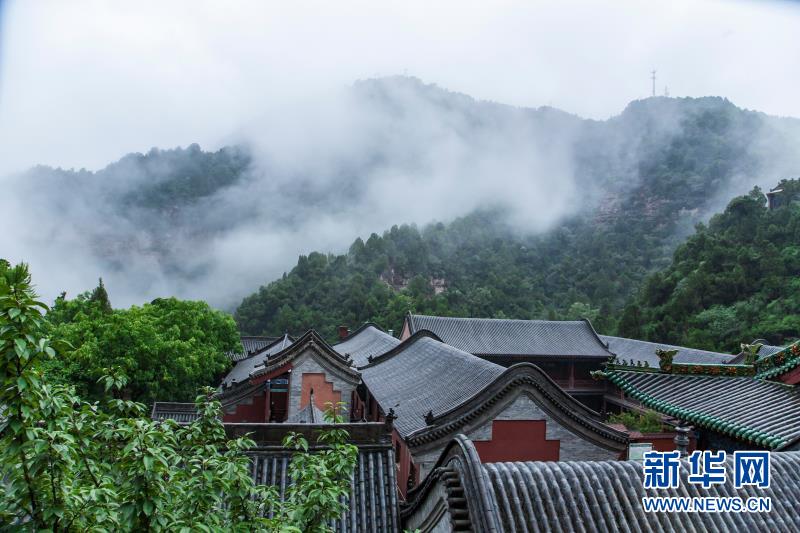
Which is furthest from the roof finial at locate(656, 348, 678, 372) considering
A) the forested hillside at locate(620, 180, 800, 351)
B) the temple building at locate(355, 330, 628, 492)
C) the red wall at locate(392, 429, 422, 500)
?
the forested hillside at locate(620, 180, 800, 351)

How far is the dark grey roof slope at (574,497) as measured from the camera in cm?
588

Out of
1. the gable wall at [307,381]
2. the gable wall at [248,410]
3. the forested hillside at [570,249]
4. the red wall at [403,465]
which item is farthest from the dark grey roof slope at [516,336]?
the red wall at [403,465]

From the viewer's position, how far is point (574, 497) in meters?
6.28

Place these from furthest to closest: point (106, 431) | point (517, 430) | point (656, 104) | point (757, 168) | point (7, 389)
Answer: point (656, 104) < point (757, 168) < point (517, 430) < point (106, 431) < point (7, 389)

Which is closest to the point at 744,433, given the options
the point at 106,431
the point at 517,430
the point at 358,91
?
the point at 517,430

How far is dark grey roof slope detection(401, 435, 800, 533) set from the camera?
5.88 meters

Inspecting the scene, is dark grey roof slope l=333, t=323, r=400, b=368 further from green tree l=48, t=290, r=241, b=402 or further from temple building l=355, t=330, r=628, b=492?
temple building l=355, t=330, r=628, b=492

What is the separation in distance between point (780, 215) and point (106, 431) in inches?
2606

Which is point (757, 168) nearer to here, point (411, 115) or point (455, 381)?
point (411, 115)

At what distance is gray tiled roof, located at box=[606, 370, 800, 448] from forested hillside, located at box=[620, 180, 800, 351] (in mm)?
39084

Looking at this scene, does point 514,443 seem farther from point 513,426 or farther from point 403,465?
point 403,465

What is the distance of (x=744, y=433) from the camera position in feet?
26.4

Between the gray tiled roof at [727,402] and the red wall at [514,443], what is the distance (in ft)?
15.7

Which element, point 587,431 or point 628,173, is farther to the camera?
point 628,173
